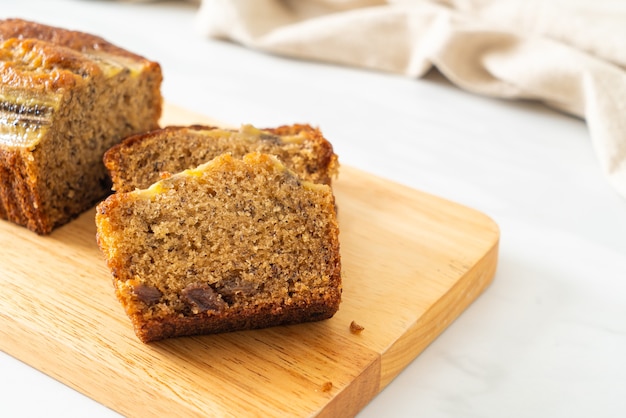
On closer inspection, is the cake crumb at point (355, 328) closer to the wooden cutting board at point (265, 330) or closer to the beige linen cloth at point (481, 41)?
the wooden cutting board at point (265, 330)

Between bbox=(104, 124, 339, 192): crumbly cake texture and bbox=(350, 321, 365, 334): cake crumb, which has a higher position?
bbox=(104, 124, 339, 192): crumbly cake texture

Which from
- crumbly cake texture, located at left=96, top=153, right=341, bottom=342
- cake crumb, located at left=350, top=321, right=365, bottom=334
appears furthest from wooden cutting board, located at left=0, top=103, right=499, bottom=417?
crumbly cake texture, located at left=96, top=153, right=341, bottom=342

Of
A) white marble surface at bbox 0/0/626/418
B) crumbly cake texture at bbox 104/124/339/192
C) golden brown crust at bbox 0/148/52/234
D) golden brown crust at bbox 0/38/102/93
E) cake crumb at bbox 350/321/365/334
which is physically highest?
golden brown crust at bbox 0/38/102/93

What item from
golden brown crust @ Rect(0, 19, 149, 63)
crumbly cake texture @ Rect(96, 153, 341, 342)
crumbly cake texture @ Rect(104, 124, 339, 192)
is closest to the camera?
crumbly cake texture @ Rect(96, 153, 341, 342)

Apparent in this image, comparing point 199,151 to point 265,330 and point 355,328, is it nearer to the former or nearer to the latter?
point 265,330

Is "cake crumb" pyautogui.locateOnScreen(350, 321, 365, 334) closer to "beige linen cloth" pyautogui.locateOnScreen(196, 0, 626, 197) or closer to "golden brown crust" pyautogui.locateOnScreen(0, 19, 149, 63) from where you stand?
"golden brown crust" pyautogui.locateOnScreen(0, 19, 149, 63)

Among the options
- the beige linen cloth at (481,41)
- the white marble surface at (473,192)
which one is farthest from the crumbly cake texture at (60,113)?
the beige linen cloth at (481,41)
